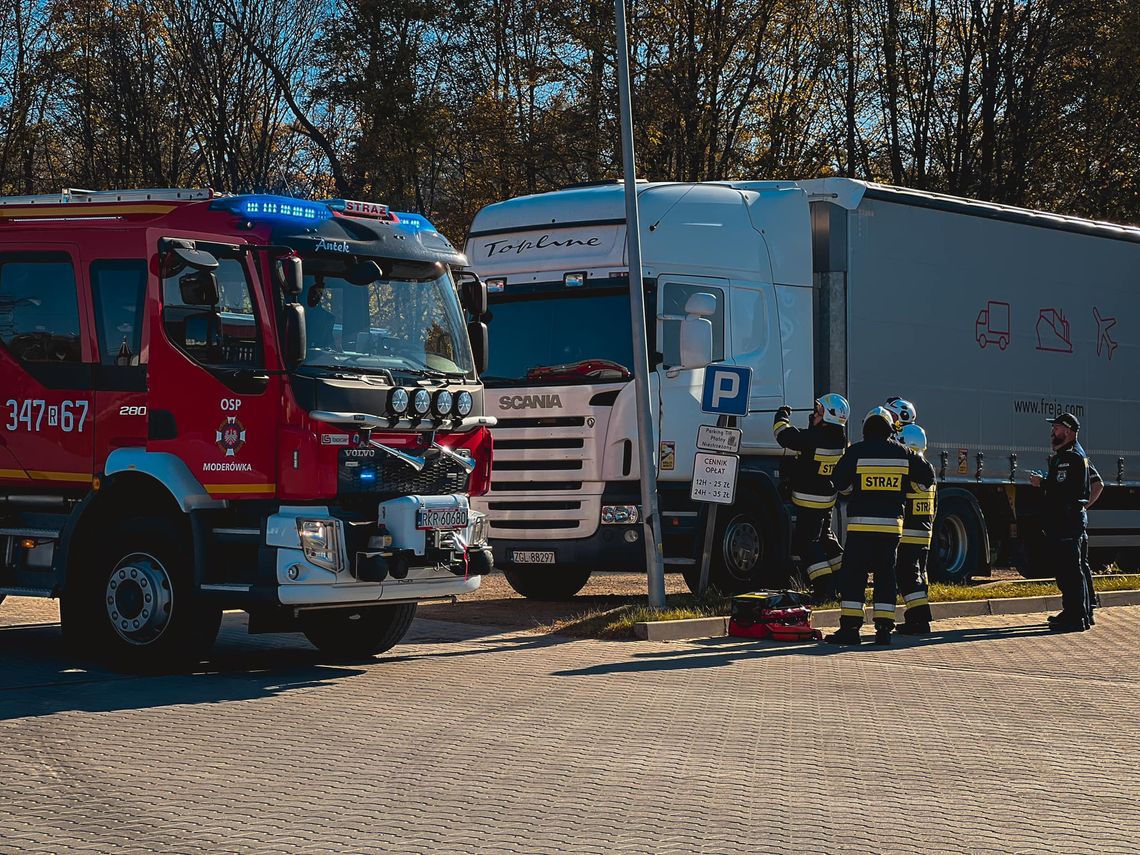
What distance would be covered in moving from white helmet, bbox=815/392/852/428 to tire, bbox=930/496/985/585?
3588 millimetres

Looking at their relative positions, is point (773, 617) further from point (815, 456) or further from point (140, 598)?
point (140, 598)

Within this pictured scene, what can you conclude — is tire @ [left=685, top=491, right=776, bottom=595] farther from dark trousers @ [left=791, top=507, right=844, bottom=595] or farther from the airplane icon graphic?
the airplane icon graphic

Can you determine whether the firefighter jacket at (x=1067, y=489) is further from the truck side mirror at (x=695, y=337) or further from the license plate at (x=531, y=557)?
the license plate at (x=531, y=557)

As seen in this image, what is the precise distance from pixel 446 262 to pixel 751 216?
5120mm

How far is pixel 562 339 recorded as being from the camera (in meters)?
15.4

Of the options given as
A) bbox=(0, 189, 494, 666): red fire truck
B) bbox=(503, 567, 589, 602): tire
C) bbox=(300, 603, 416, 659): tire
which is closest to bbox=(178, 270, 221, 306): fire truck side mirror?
bbox=(0, 189, 494, 666): red fire truck

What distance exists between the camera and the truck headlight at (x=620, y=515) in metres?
15.1

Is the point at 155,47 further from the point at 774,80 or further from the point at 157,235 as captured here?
the point at 157,235

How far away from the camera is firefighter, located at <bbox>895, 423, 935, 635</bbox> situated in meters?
14.7

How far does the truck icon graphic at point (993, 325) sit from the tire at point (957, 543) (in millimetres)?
1926

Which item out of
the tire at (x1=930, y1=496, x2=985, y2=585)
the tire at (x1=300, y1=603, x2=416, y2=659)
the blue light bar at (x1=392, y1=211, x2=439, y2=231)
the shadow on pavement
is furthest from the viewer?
the tire at (x1=930, y1=496, x2=985, y2=585)

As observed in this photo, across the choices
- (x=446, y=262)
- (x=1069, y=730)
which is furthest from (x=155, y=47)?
(x=1069, y=730)

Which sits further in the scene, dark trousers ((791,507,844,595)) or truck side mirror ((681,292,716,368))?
dark trousers ((791,507,844,595))

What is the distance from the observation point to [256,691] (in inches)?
403
